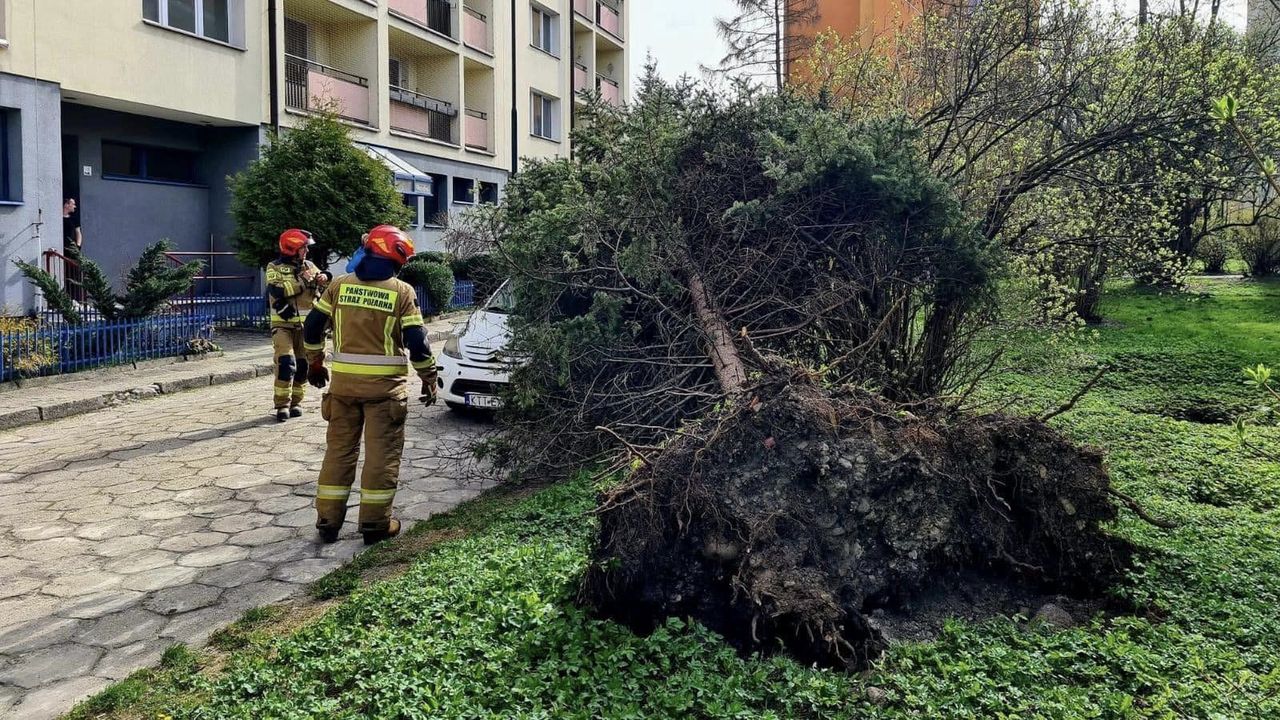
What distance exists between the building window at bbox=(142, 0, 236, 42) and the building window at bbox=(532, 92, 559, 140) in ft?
47.2

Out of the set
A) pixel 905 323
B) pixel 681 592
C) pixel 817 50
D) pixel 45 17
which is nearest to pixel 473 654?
pixel 681 592

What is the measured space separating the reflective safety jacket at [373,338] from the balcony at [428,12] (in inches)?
748

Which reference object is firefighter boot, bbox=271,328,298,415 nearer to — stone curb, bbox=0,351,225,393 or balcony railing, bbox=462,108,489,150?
stone curb, bbox=0,351,225,393

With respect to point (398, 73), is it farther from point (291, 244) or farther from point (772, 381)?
point (772, 381)

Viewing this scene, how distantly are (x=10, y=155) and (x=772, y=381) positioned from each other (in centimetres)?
1464

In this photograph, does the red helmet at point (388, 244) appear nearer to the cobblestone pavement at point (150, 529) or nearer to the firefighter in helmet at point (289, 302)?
the cobblestone pavement at point (150, 529)

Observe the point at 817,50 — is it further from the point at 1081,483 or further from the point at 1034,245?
the point at 1081,483

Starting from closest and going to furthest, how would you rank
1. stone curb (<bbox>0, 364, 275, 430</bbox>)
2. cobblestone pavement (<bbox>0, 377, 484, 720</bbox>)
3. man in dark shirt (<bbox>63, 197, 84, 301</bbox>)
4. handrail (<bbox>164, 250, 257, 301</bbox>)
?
cobblestone pavement (<bbox>0, 377, 484, 720</bbox>), stone curb (<bbox>0, 364, 275, 430</bbox>), man in dark shirt (<bbox>63, 197, 84, 301</bbox>), handrail (<bbox>164, 250, 257, 301</bbox>)

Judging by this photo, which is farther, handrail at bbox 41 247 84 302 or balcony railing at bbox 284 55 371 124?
balcony railing at bbox 284 55 371 124

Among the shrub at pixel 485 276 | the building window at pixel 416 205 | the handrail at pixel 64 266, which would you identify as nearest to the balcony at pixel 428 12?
the building window at pixel 416 205

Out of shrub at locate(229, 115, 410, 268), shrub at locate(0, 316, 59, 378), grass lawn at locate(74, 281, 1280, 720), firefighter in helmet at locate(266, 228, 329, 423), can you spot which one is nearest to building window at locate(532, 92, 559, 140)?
shrub at locate(229, 115, 410, 268)

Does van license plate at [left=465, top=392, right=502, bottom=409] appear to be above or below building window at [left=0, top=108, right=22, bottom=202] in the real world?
below

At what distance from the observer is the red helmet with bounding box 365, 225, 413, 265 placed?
19.2ft

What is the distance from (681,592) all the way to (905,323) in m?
3.56
